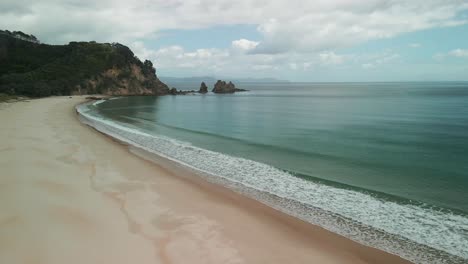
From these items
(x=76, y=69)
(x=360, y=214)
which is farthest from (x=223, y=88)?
(x=360, y=214)

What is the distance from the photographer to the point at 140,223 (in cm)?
1048

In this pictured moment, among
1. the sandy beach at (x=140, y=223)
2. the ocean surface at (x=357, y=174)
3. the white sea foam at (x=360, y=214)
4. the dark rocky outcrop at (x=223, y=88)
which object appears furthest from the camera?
the dark rocky outcrop at (x=223, y=88)

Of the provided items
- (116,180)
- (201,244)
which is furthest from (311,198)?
(116,180)

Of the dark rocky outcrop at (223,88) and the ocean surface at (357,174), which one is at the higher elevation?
the dark rocky outcrop at (223,88)

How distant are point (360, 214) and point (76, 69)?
119m

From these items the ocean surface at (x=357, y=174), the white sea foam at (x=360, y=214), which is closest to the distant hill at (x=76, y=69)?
the ocean surface at (x=357, y=174)

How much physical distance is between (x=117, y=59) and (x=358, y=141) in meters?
111

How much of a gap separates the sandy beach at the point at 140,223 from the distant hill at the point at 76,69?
8451cm

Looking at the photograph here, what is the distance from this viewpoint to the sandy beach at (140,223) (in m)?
8.59

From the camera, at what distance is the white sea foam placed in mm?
9641

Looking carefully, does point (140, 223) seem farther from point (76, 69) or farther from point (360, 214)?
point (76, 69)

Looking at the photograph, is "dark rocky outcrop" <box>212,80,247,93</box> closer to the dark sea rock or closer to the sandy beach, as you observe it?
the dark sea rock

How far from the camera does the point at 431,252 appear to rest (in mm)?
9312

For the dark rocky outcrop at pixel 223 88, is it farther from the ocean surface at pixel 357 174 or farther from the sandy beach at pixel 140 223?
the sandy beach at pixel 140 223
